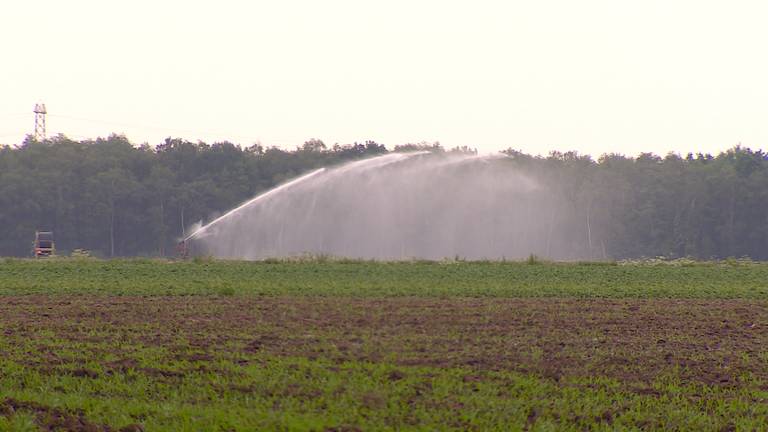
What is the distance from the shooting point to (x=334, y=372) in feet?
48.3

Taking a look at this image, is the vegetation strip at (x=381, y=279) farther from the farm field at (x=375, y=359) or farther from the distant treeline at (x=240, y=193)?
the distant treeline at (x=240, y=193)

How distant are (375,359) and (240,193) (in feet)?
294

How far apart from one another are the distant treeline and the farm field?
6801cm

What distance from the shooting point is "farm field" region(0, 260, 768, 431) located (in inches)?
495

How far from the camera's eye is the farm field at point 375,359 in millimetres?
12570

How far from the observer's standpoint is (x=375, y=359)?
52.1ft

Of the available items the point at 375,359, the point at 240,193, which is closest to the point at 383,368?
the point at 375,359

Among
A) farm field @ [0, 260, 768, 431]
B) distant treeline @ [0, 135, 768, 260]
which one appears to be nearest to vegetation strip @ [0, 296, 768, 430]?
farm field @ [0, 260, 768, 431]

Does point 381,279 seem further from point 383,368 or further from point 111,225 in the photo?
point 111,225

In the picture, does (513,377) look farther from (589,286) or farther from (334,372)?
(589,286)

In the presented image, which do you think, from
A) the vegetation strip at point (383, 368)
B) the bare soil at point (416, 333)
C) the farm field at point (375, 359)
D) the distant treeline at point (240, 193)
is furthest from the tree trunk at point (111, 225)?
the vegetation strip at point (383, 368)

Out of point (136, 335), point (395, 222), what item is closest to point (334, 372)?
point (136, 335)

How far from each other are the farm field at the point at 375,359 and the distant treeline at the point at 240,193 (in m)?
68.0

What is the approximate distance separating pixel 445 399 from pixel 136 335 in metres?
8.08
